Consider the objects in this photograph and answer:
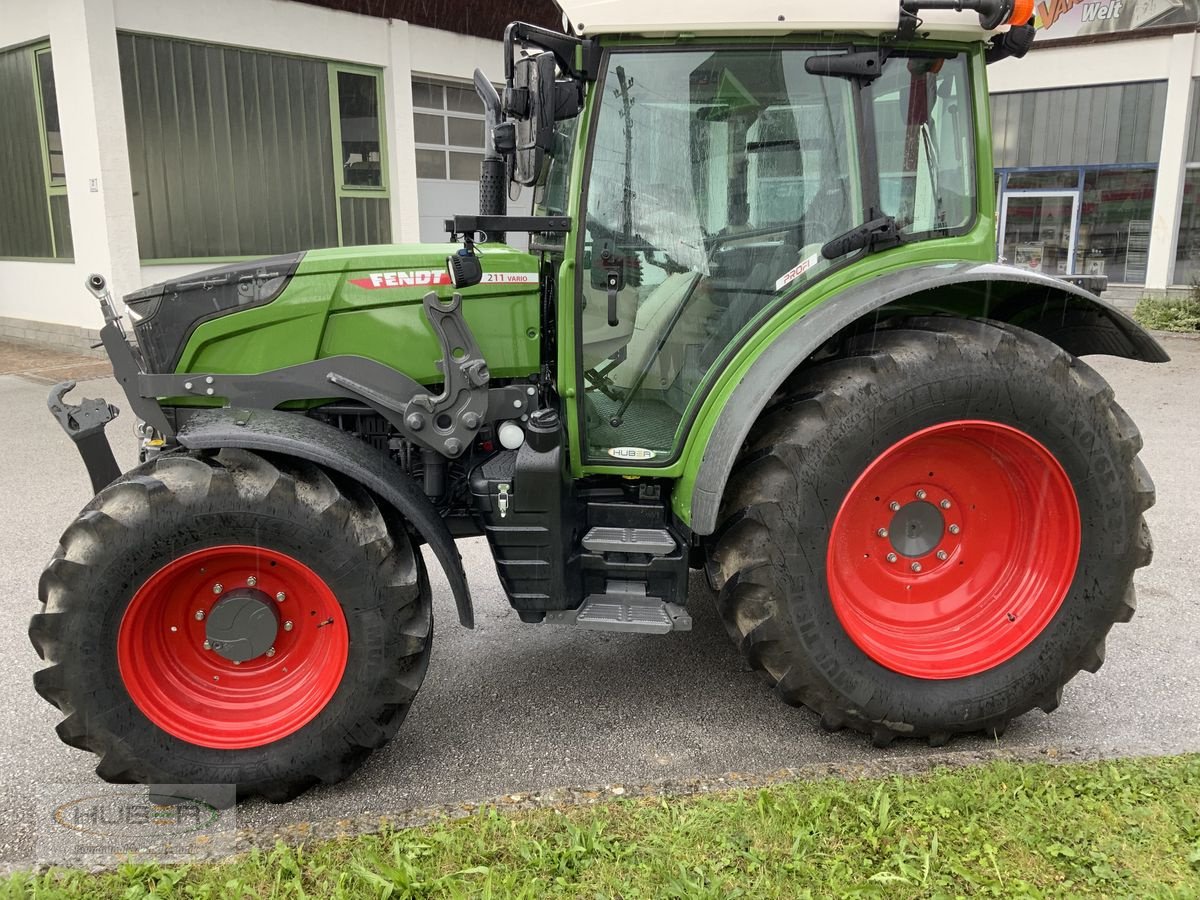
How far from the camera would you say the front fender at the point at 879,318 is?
2.78 metres

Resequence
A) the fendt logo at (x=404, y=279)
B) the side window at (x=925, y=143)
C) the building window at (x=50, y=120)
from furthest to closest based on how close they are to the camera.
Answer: the building window at (x=50, y=120) → the fendt logo at (x=404, y=279) → the side window at (x=925, y=143)

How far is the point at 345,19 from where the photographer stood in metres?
11.4

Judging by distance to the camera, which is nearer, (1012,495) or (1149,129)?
(1012,495)

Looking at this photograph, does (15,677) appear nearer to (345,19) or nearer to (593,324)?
(593,324)

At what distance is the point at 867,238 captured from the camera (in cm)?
295

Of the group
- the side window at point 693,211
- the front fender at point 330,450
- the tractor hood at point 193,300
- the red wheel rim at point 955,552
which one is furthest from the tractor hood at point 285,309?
the red wheel rim at point 955,552

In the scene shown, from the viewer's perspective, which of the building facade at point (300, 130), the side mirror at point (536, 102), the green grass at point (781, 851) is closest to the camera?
the green grass at point (781, 851)

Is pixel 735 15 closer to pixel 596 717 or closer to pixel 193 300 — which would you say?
pixel 193 300

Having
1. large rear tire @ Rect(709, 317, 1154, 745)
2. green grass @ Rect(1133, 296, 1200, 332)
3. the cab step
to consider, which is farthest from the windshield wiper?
green grass @ Rect(1133, 296, 1200, 332)

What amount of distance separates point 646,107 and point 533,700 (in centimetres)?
208

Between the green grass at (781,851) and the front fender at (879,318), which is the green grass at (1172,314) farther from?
the green grass at (781,851)

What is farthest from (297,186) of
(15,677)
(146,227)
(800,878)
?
(800,878)

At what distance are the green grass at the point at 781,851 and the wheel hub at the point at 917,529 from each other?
74cm

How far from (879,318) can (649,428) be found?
0.84 meters
